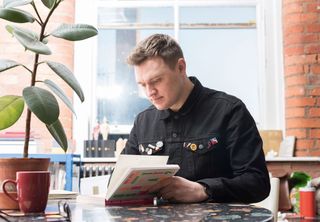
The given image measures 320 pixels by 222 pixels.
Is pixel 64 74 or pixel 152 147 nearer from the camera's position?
pixel 64 74

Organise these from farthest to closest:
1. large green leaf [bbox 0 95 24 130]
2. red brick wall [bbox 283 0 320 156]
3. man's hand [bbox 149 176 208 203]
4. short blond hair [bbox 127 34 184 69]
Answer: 1. red brick wall [bbox 283 0 320 156]
2. short blond hair [bbox 127 34 184 69]
3. man's hand [bbox 149 176 208 203]
4. large green leaf [bbox 0 95 24 130]

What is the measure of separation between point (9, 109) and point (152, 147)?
0.74 metres

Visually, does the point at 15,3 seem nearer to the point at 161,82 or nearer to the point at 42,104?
the point at 42,104

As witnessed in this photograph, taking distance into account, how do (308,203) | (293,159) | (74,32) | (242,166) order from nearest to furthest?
(74,32) → (242,166) → (308,203) → (293,159)

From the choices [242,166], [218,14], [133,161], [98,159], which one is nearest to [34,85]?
[133,161]

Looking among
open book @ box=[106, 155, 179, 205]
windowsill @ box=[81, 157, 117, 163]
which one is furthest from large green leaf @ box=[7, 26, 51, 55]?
windowsill @ box=[81, 157, 117, 163]

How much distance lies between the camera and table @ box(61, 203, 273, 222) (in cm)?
90

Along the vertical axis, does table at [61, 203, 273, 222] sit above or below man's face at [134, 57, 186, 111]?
below

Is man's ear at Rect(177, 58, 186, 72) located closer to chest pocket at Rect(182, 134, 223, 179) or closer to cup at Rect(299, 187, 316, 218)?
chest pocket at Rect(182, 134, 223, 179)

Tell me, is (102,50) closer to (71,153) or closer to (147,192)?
(71,153)

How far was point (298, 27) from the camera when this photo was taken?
3.35 metres

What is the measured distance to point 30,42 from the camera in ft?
3.56

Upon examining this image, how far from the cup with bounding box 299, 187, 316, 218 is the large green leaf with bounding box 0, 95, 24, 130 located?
219cm

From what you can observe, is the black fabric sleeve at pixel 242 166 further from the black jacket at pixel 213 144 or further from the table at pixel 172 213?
the table at pixel 172 213
